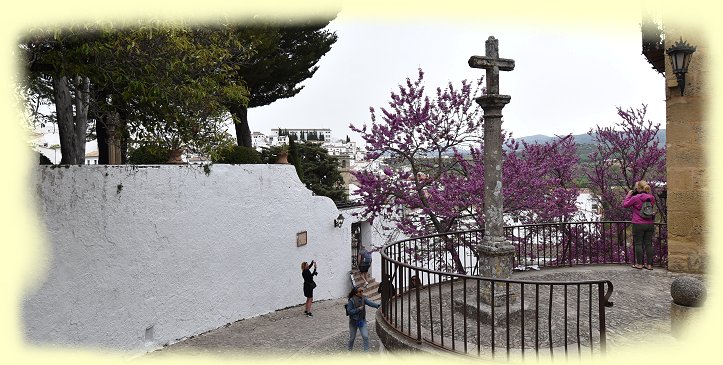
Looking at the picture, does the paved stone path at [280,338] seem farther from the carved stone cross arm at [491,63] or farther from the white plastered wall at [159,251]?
the carved stone cross arm at [491,63]

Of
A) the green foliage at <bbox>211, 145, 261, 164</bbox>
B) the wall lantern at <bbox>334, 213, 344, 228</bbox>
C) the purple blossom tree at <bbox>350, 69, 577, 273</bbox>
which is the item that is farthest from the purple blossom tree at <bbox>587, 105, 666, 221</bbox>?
the green foliage at <bbox>211, 145, 261, 164</bbox>

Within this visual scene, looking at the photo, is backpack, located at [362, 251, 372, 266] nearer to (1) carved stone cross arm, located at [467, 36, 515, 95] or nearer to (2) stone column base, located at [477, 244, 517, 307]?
(2) stone column base, located at [477, 244, 517, 307]

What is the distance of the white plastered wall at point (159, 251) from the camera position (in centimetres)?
698

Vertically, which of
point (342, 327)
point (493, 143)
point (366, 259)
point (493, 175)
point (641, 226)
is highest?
point (493, 143)

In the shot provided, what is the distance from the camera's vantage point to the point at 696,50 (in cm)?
756

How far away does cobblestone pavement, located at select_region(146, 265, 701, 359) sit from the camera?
18.9 feet

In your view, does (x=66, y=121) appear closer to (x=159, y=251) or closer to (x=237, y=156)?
(x=159, y=251)

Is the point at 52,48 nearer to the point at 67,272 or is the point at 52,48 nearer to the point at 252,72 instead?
the point at 67,272

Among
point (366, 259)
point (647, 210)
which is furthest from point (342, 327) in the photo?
point (647, 210)

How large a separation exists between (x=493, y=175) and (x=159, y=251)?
600 cm

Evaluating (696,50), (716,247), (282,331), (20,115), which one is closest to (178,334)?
(282,331)

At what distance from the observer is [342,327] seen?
10.2 meters

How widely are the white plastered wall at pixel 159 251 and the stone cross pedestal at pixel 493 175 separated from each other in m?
5.73

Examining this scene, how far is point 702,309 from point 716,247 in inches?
129
